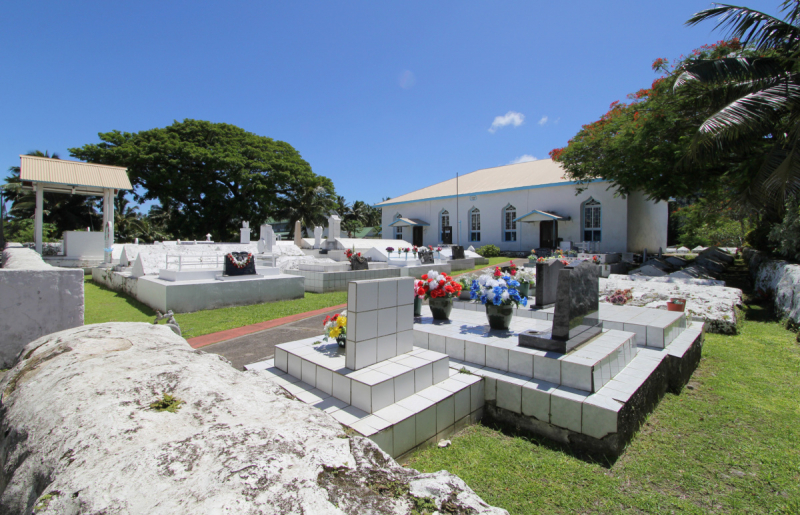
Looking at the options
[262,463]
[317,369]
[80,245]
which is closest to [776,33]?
[317,369]

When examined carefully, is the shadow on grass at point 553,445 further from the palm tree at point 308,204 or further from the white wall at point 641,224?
the palm tree at point 308,204

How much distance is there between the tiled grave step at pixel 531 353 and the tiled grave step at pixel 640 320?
1.39ft

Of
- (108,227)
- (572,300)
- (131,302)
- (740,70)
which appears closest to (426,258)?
(131,302)

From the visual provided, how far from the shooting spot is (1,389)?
86.2 inches

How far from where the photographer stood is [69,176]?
1678 cm

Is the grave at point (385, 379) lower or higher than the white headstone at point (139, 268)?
lower

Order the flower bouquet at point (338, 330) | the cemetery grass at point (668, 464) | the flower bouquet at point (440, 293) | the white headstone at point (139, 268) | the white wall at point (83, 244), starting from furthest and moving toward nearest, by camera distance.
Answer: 1. the white wall at point (83, 244)
2. the white headstone at point (139, 268)
3. the flower bouquet at point (440, 293)
4. the flower bouquet at point (338, 330)
5. the cemetery grass at point (668, 464)

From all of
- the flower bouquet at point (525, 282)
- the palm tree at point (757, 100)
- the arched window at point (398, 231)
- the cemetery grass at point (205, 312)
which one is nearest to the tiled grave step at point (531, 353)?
the flower bouquet at point (525, 282)

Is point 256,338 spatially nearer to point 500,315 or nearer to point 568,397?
point 500,315

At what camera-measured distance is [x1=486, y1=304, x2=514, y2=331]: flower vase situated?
4.91 metres

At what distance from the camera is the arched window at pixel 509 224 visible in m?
26.4

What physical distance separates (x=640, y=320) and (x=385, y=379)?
13.2 feet

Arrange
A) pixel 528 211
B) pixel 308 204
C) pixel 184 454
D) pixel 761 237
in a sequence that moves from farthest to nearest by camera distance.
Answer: pixel 308 204 → pixel 528 211 → pixel 761 237 → pixel 184 454

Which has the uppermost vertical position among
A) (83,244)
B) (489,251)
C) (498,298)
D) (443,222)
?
(443,222)
